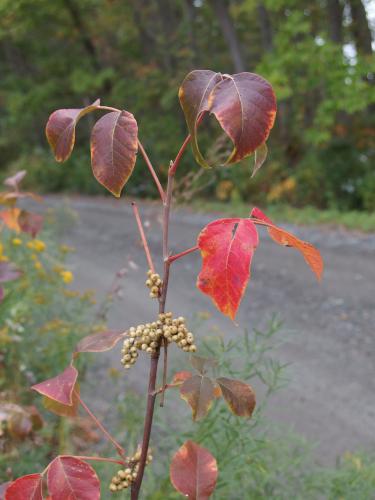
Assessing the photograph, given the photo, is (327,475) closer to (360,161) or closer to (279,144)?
(360,161)

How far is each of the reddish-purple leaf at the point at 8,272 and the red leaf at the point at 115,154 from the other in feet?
3.10

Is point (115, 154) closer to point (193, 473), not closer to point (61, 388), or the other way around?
point (61, 388)

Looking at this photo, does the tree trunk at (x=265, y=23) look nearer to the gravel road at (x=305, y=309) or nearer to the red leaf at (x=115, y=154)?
the gravel road at (x=305, y=309)

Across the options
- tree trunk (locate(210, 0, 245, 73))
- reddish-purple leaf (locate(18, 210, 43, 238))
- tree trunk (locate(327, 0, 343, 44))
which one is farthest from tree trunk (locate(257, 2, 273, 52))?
reddish-purple leaf (locate(18, 210, 43, 238))

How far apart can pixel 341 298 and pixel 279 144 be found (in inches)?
274

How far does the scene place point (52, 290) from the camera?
317 centimetres

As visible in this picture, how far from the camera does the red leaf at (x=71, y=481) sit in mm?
781

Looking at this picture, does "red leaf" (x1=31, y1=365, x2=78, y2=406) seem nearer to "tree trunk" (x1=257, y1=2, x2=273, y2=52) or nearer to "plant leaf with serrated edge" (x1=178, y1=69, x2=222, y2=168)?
"plant leaf with serrated edge" (x1=178, y1=69, x2=222, y2=168)

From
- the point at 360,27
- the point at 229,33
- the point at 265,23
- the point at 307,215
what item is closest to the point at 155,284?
the point at 307,215

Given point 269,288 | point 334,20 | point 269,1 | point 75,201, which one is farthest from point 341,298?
point 75,201

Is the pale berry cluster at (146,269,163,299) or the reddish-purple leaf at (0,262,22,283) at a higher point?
the pale berry cluster at (146,269,163,299)

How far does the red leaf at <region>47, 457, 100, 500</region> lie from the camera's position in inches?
30.8

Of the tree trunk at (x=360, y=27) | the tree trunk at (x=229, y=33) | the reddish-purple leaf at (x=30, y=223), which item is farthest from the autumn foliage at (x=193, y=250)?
the tree trunk at (x=360, y=27)

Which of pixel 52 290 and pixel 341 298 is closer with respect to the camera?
pixel 52 290
